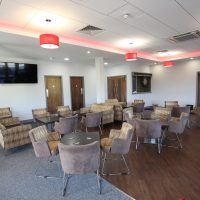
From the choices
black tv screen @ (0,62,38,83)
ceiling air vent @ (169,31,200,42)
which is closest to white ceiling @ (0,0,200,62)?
ceiling air vent @ (169,31,200,42)

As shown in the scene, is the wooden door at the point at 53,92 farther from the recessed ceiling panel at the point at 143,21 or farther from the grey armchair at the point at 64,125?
the recessed ceiling panel at the point at 143,21

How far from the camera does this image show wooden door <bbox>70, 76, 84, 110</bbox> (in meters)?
8.66

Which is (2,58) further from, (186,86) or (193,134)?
(186,86)

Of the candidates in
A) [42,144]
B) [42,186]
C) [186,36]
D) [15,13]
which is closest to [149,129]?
[42,144]

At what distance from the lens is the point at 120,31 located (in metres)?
4.30

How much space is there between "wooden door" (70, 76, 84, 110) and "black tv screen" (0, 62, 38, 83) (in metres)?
2.02

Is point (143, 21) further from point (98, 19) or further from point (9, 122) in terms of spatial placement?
point (9, 122)

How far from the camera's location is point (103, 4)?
115 inches

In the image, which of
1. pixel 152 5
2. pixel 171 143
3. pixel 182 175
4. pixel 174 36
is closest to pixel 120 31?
pixel 152 5

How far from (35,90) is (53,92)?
873mm

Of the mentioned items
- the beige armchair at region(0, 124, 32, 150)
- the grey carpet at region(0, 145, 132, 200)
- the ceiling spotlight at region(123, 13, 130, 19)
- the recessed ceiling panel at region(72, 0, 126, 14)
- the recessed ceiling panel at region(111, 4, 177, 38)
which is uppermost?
the recessed ceiling panel at region(111, 4, 177, 38)

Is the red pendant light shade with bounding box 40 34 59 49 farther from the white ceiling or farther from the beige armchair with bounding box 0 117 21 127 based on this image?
the beige armchair with bounding box 0 117 21 127

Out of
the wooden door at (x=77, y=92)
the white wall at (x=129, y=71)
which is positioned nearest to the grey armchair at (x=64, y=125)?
the wooden door at (x=77, y=92)

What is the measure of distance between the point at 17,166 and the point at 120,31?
3.87 metres
